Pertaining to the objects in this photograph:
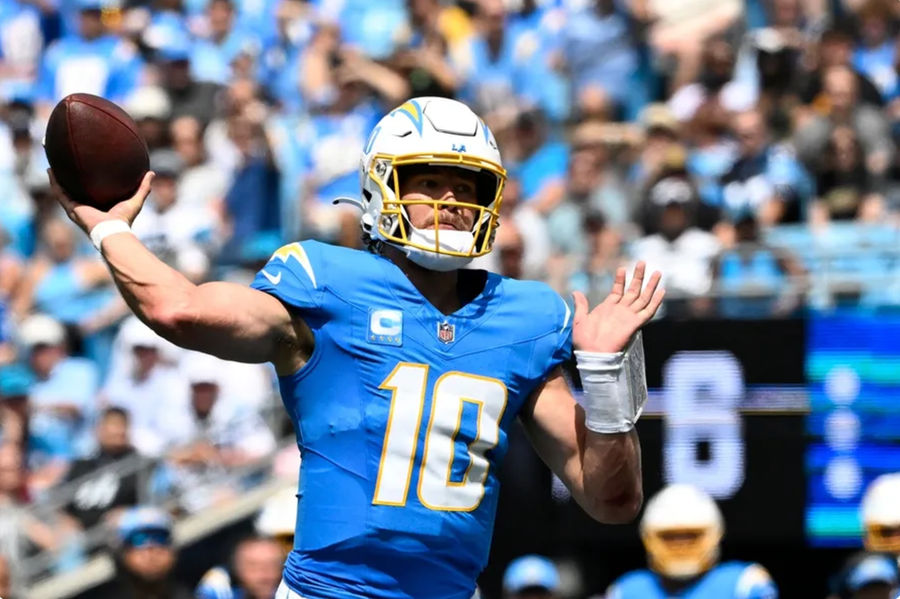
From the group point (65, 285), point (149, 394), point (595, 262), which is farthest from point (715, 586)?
point (65, 285)

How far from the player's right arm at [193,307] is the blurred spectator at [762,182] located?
523cm

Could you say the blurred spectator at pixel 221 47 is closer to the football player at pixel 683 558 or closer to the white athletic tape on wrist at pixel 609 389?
the football player at pixel 683 558

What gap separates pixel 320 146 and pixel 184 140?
858mm

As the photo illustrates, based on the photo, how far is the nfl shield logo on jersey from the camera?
3855 mm

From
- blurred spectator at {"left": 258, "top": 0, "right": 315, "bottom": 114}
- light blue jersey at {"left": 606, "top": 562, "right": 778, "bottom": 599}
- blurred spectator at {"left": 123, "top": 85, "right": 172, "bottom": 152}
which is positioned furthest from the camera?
blurred spectator at {"left": 258, "top": 0, "right": 315, "bottom": 114}

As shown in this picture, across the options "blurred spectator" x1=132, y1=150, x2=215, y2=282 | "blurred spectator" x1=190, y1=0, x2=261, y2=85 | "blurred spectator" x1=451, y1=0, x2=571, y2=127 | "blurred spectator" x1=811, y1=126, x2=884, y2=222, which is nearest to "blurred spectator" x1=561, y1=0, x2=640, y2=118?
"blurred spectator" x1=451, y1=0, x2=571, y2=127

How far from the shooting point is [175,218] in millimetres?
9883

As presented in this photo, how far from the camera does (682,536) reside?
7152mm

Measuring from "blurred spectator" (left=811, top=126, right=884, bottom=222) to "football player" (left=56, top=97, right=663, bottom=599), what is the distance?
4.99 metres

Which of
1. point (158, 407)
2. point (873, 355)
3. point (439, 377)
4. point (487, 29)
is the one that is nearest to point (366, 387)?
point (439, 377)

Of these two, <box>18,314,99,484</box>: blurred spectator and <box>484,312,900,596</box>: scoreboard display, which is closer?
<box>484,312,900,596</box>: scoreboard display

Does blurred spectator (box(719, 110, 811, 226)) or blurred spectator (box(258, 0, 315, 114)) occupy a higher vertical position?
blurred spectator (box(258, 0, 315, 114))

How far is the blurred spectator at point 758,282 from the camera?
26.3 feet

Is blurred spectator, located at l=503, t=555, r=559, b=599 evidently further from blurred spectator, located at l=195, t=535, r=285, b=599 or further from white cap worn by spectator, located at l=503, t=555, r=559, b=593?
blurred spectator, located at l=195, t=535, r=285, b=599
